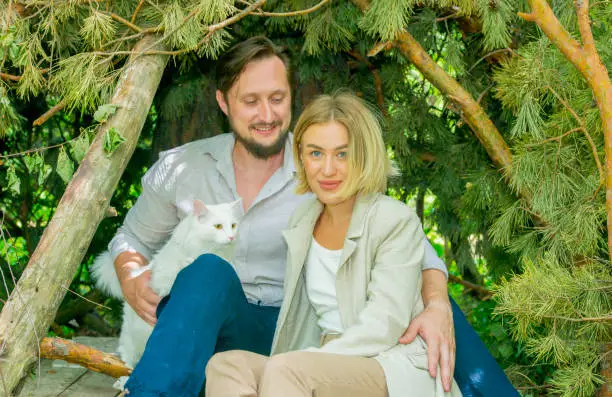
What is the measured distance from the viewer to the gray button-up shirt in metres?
2.89

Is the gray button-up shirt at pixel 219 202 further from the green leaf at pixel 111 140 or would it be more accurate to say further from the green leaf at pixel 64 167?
the green leaf at pixel 111 140

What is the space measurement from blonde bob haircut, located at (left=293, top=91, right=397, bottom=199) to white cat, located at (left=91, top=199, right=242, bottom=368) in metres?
0.53

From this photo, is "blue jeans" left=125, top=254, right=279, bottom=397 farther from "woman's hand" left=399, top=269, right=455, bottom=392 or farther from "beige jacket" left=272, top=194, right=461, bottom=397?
"woman's hand" left=399, top=269, right=455, bottom=392

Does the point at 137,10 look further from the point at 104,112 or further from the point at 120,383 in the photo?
the point at 120,383

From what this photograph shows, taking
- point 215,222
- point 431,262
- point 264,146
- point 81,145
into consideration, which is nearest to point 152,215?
point 215,222

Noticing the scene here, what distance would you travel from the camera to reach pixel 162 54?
2.66 metres

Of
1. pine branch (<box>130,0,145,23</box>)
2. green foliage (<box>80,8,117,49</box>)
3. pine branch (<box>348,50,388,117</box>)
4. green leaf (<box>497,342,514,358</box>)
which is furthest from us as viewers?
pine branch (<box>348,50,388,117</box>)

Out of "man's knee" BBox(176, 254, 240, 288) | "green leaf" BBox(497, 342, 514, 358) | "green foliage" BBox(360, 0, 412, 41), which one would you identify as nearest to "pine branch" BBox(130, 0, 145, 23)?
"green foliage" BBox(360, 0, 412, 41)

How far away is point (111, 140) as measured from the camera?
2.29m

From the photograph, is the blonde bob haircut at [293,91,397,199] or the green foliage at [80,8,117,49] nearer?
the blonde bob haircut at [293,91,397,199]

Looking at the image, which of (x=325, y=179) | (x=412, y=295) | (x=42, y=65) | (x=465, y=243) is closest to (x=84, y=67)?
(x=42, y=65)

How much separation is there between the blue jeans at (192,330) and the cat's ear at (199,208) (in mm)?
384

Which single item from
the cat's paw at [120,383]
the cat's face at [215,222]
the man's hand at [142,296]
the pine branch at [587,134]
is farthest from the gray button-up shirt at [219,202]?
the pine branch at [587,134]

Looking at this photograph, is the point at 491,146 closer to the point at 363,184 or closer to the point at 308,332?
the point at 363,184
